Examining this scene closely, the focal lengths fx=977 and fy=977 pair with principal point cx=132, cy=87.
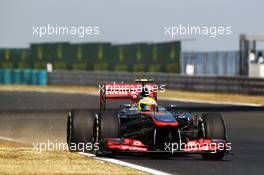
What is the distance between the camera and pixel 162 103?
34.5 meters

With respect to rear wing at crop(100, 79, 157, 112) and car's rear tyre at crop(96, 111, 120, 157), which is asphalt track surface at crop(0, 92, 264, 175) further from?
rear wing at crop(100, 79, 157, 112)

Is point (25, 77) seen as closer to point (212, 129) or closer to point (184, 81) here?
point (184, 81)

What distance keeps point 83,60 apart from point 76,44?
4.03 feet

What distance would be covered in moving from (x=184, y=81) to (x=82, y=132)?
1093 inches

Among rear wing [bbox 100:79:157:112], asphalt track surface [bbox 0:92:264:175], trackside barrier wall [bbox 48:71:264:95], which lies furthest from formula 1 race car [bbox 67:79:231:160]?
trackside barrier wall [bbox 48:71:264:95]

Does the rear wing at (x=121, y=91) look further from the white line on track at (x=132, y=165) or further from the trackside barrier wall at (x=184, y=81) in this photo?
the trackside barrier wall at (x=184, y=81)

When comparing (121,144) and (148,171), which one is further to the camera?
(121,144)

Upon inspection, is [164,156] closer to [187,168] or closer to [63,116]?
[187,168]

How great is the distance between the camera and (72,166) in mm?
13531

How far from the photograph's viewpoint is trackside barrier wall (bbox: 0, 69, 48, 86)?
53562mm

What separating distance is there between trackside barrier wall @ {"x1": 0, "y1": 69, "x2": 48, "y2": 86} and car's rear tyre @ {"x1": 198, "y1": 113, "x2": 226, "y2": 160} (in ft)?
125

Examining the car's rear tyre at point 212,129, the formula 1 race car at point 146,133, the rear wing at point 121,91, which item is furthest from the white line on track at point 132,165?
the rear wing at point 121,91

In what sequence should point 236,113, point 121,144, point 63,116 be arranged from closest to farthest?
point 121,144 → point 63,116 → point 236,113

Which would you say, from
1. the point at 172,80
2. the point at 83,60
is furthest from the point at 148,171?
the point at 83,60
